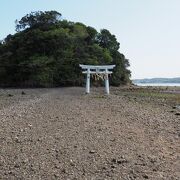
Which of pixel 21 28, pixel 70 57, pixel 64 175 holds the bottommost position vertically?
pixel 64 175

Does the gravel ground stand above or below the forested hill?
below

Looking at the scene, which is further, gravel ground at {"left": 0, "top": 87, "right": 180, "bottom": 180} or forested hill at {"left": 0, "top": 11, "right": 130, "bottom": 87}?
forested hill at {"left": 0, "top": 11, "right": 130, "bottom": 87}

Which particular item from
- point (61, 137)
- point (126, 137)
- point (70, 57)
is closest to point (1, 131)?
point (61, 137)

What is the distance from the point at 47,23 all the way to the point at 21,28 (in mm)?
3481

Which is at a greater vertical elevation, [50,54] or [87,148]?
[50,54]

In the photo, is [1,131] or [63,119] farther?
[63,119]

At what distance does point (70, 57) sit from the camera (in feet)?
124

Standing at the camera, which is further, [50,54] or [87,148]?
[50,54]

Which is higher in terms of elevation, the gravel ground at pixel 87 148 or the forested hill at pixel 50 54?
the forested hill at pixel 50 54

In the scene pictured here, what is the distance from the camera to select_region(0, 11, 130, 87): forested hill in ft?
122

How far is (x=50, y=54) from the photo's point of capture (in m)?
38.6

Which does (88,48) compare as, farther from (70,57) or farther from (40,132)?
(40,132)

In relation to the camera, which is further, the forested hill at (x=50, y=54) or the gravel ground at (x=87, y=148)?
the forested hill at (x=50, y=54)

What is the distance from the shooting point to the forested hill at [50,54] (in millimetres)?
37219
